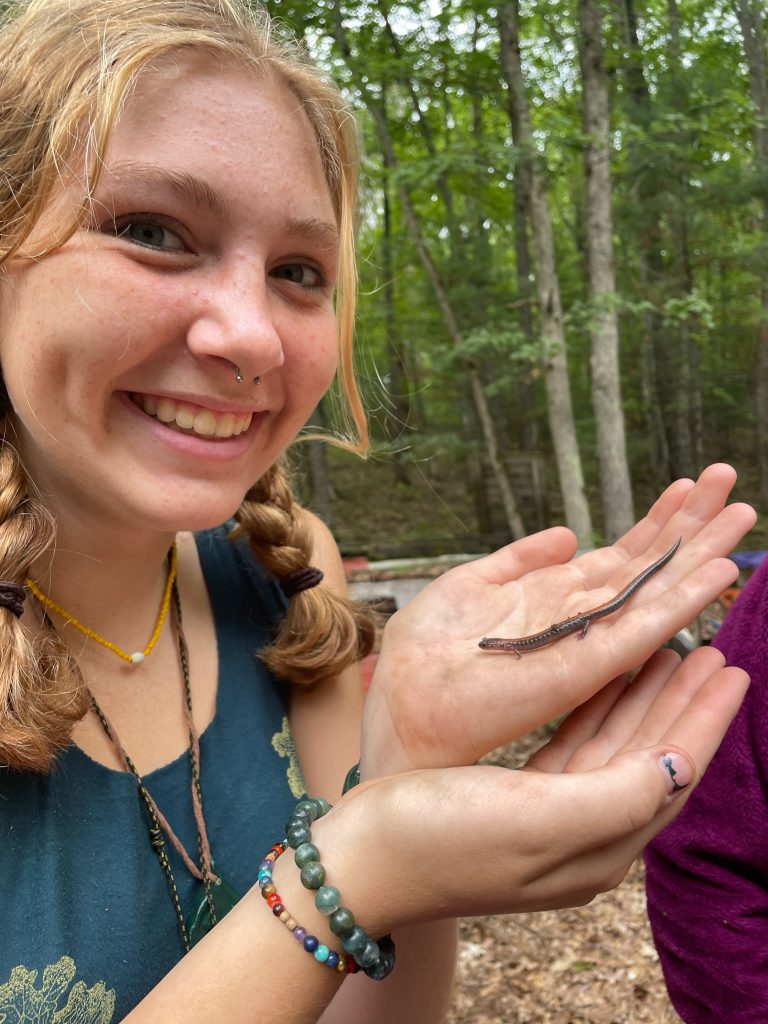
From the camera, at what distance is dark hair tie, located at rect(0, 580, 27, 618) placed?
5.36 ft

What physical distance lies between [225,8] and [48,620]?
5.29ft

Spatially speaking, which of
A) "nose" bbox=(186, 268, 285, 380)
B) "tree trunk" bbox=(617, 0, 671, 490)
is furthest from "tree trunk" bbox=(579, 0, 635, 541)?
"nose" bbox=(186, 268, 285, 380)

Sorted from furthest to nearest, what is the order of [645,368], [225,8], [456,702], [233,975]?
[645,368] → [225,8] → [456,702] → [233,975]

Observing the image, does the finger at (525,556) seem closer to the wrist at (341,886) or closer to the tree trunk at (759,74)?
the wrist at (341,886)

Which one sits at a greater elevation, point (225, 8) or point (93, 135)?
point (225, 8)

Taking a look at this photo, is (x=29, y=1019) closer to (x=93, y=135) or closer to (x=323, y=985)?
(x=323, y=985)

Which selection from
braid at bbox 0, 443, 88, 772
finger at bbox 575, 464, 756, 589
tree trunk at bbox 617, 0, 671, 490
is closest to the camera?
braid at bbox 0, 443, 88, 772

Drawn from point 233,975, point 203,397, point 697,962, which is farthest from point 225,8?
point 697,962

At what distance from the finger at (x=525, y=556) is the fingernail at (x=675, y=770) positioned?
0.74 metres

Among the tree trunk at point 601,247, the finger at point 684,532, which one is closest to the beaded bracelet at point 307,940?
the finger at point 684,532

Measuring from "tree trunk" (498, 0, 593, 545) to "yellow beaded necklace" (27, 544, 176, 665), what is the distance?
32.8 ft

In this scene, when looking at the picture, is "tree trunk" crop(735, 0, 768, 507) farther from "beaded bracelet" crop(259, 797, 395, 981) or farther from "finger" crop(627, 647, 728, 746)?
"beaded bracelet" crop(259, 797, 395, 981)

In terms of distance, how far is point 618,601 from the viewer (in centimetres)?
182

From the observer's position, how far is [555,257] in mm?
15789
